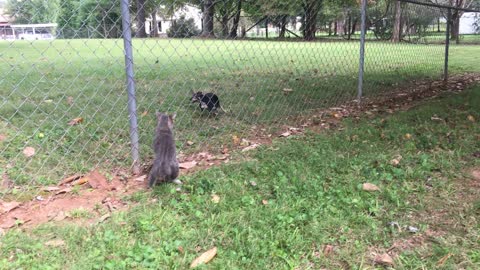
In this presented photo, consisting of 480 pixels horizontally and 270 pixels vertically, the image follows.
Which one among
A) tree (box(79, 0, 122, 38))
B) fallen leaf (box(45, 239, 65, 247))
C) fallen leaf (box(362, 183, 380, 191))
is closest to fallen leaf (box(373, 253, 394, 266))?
fallen leaf (box(362, 183, 380, 191))

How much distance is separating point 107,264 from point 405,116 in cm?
433

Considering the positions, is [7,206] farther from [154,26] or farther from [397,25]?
[397,25]

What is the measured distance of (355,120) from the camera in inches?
209

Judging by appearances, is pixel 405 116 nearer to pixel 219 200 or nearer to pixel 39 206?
pixel 219 200

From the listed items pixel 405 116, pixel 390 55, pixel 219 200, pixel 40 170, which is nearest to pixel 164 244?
pixel 219 200

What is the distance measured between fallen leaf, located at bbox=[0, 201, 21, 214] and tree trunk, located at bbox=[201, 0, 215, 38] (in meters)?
2.40

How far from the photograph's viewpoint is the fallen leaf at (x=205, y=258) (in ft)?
7.61

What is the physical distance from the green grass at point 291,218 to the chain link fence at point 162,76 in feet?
2.75

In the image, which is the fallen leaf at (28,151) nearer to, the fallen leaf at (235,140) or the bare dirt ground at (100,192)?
the bare dirt ground at (100,192)

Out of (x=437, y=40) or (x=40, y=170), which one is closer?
(x=40, y=170)

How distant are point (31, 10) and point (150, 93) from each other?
3.44 m

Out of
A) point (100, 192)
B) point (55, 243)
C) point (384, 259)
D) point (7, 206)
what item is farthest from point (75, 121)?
point (384, 259)

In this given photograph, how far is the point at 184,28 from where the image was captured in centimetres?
411

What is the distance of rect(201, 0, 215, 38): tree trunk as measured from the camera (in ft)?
14.0
